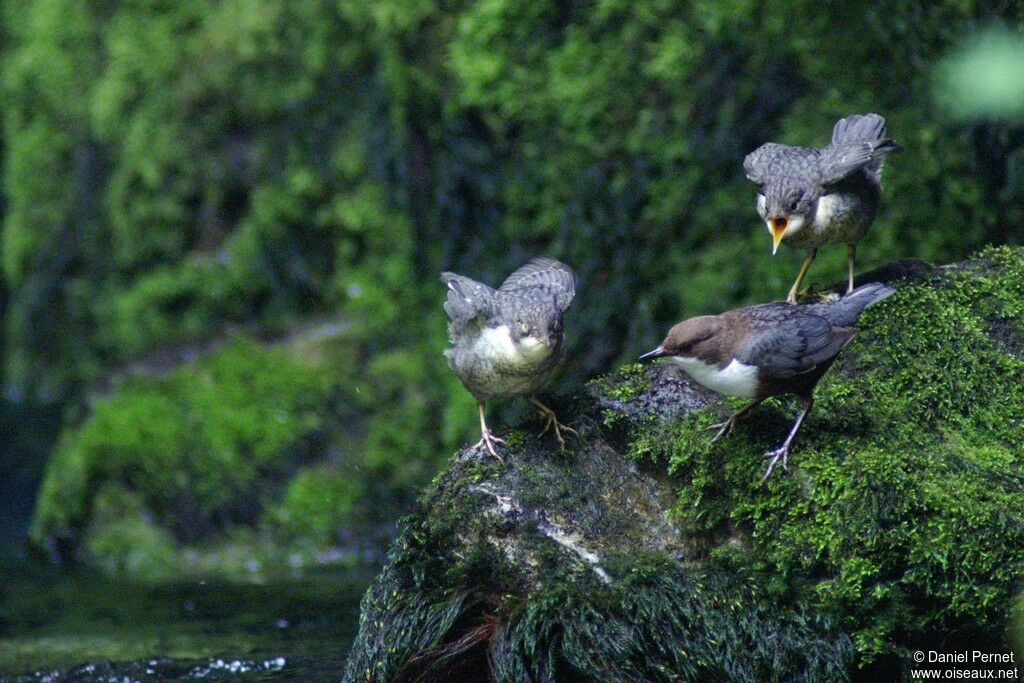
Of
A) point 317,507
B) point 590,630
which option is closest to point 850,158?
point 590,630

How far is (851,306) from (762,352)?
1.66 feet

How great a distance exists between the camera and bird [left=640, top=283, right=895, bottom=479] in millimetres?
3686

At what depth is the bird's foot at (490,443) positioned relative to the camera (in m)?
3.97

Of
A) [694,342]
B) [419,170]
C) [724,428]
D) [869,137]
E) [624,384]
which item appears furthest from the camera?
[419,170]

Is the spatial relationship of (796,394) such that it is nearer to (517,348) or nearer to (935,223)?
(517,348)

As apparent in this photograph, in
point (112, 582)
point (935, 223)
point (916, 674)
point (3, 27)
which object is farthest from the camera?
point (3, 27)

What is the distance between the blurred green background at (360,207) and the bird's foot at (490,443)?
270 centimetres

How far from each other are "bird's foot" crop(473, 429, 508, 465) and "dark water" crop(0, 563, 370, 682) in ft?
4.14

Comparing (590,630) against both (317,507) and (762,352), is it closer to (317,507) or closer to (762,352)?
(762,352)

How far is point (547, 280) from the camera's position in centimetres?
446

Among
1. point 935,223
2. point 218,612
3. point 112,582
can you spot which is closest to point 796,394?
point 935,223

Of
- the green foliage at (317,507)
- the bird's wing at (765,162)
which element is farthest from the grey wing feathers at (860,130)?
the green foliage at (317,507)

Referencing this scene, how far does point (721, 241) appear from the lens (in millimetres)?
6801

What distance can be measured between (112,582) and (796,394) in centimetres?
514
